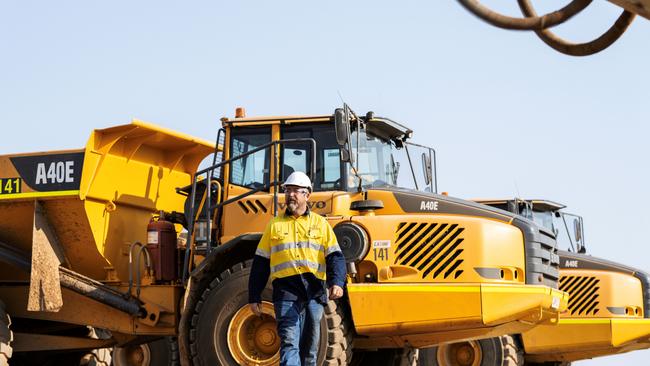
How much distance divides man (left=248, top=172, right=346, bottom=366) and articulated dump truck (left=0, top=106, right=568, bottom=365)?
2.55 feet

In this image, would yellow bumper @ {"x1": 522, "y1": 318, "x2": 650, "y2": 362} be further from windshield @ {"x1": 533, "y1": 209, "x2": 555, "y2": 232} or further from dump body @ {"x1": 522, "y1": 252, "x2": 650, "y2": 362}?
windshield @ {"x1": 533, "y1": 209, "x2": 555, "y2": 232}

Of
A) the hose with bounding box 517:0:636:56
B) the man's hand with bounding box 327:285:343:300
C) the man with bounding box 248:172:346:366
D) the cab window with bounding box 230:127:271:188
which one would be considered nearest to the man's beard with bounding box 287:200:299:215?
the man with bounding box 248:172:346:366

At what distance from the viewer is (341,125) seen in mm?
9977

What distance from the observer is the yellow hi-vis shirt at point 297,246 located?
8.92 m

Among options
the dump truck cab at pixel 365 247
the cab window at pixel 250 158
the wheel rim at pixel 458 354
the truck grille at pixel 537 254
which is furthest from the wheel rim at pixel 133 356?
the truck grille at pixel 537 254

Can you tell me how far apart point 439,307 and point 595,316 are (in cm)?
564

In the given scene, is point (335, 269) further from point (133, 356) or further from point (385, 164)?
point (133, 356)

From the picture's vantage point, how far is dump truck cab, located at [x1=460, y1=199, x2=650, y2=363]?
46.9ft

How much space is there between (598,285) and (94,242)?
7.10m

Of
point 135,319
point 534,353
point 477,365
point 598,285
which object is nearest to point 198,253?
point 135,319

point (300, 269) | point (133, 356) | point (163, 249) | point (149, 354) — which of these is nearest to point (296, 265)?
point (300, 269)

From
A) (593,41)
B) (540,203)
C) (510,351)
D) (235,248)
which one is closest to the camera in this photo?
(593,41)

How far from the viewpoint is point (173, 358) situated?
11.3 meters

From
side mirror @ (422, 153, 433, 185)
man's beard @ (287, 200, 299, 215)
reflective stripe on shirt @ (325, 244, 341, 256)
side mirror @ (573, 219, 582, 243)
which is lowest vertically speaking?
reflective stripe on shirt @ (325, 244, 341, 256)
